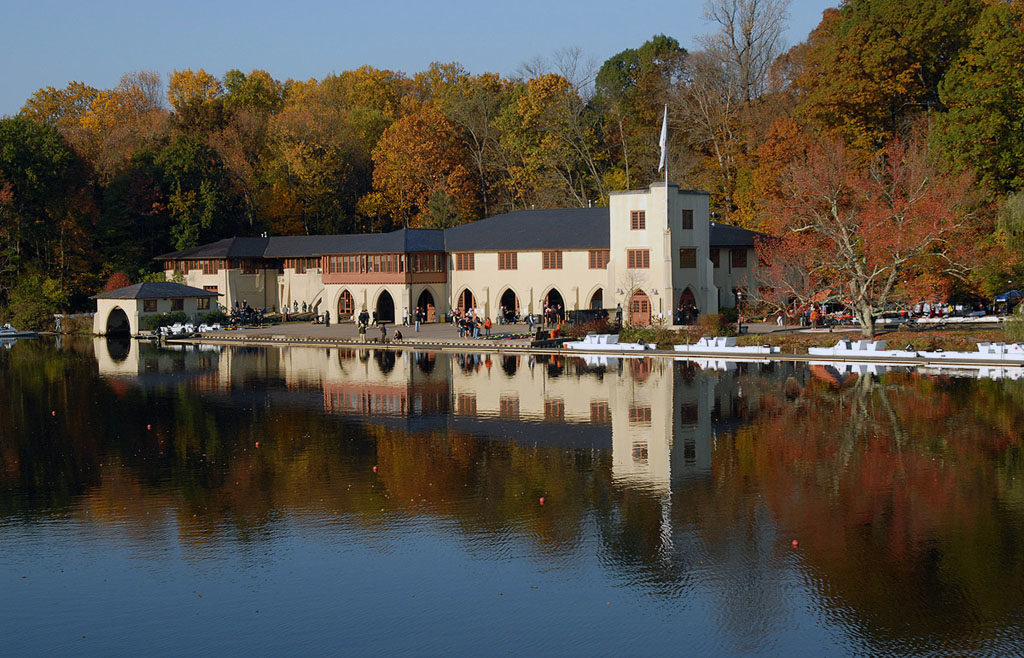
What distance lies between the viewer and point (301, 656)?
50.5 feet

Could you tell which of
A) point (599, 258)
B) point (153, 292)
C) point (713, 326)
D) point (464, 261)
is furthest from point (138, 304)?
point (713, 326)

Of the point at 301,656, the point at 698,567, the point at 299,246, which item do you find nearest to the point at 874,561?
the point at 698,567

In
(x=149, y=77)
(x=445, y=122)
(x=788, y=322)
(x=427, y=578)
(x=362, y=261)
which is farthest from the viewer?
(x=149, y=77)

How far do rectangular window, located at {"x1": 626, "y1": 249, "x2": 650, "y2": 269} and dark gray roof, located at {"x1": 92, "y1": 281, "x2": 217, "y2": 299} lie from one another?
31.1 meters

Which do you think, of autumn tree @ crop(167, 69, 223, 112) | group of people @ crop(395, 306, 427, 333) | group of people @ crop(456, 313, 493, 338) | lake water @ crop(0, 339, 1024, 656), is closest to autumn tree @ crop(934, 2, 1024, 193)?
lake water @ crop(0, 339, 1024, 656)

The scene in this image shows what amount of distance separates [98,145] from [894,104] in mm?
A: 67844

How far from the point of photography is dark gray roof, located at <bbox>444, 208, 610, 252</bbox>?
62.8 m

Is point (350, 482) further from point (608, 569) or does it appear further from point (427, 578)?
point (608, 569)

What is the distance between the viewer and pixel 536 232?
214 ft

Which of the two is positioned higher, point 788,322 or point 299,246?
point 299,246

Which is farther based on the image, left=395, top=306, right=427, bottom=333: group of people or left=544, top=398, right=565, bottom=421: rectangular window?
left=395, top=306, right=427, bottom=333: group of people

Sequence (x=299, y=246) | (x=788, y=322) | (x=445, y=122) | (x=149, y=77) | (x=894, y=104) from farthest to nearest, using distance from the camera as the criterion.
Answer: (x=149, y=77) → (x=445, y=122) → (x=299, y=246) → (x=894, y=104) → (x=788, y=322)

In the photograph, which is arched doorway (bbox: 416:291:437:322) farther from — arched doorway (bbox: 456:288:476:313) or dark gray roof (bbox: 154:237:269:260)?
dark gray roof (bbox: 154:237:269:260)

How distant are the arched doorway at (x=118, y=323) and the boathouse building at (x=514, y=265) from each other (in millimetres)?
6176
